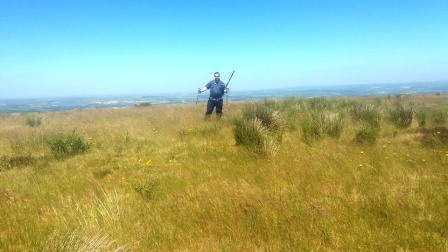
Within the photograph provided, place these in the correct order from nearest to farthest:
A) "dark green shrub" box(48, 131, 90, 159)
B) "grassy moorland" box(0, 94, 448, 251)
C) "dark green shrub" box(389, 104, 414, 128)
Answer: "grassy moorland" box(0, 94, 448, 251) < "dark green shrub" box(48, 131, 90, 159) < "dark green shrub" box(389, 104, 414, 128)

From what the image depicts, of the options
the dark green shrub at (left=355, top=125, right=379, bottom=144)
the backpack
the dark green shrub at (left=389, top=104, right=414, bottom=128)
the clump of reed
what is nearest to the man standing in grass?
the backpack

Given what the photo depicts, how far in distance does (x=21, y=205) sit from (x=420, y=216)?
5.31m

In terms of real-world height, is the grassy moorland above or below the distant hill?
below

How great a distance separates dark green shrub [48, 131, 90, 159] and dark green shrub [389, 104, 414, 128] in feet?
33.3

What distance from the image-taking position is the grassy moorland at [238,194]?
9.55 ft

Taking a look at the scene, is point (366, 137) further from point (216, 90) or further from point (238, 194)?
point (216, 90)

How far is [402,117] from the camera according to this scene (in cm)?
998

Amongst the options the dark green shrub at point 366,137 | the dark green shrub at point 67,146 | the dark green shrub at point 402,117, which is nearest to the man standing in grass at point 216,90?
the dark green shrub at point 67,146

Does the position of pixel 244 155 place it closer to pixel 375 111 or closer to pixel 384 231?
pixel 384 231

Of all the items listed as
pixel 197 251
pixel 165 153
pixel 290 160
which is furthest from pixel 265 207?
pixel 165 153

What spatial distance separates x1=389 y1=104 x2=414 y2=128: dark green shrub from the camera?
32.1 feet

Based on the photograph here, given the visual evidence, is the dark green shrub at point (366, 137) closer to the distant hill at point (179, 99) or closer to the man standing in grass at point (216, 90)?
the man standing in grass at point (216, 90)

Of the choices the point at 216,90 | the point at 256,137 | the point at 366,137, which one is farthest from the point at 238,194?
the point at 216,90

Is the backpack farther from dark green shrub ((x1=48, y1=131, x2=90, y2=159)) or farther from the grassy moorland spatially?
dark green shrub ((x1=48, y1=131, x2=90, y2=159))
